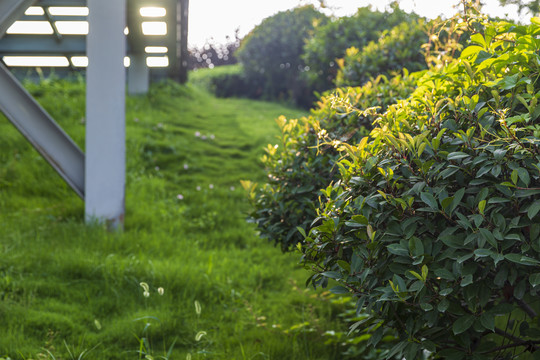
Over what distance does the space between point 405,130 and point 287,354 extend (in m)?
1.86

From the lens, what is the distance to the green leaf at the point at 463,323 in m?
1.66

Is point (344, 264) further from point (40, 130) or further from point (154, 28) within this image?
point (154, 28)

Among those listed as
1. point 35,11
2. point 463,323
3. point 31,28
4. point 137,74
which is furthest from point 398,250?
point 137,74

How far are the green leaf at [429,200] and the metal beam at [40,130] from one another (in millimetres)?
4117

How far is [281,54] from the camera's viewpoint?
1540cm

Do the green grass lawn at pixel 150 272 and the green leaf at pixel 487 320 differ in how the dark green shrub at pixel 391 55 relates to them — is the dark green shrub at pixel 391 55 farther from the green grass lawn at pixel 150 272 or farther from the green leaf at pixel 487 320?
the green leaf at pixel 487 320

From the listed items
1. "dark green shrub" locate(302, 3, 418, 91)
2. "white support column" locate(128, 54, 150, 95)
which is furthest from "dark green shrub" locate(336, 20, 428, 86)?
"white support column" locate(128, 54, 150, 95)

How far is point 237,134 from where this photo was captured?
992 cm

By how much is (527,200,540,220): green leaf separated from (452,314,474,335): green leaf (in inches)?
17.7

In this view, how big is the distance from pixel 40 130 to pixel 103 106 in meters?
0.66

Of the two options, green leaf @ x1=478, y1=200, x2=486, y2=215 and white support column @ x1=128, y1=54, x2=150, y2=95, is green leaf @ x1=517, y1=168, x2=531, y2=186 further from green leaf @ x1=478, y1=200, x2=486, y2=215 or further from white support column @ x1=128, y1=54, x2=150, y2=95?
white support column @ x1=128, y1=54, x2=150, y2=95

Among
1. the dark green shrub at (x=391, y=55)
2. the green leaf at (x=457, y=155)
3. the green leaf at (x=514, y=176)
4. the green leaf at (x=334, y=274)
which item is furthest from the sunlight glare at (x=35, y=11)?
the green leaf at (x=514, y=176)

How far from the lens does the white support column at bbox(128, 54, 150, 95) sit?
32.1 feet

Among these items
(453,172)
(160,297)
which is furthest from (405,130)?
(160,297)
